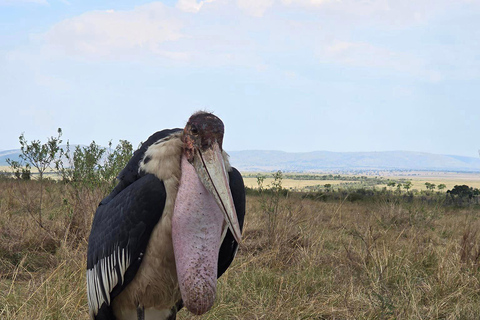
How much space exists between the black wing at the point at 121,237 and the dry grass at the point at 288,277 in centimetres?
75

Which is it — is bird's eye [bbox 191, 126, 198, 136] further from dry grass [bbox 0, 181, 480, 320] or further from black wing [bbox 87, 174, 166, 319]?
dry grass [bbox 0, 181, 480, 320]

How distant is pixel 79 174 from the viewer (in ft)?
21.3

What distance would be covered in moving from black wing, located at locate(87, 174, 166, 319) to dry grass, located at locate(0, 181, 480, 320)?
0.75 m

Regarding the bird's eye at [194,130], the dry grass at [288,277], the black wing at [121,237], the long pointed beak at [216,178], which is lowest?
the dry grass at [288,277]

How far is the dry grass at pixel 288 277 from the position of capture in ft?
11.8

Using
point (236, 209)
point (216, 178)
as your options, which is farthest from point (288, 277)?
point (216, 178)

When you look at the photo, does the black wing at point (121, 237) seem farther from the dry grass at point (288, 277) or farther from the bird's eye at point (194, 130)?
the dry grass at point (288, 277)

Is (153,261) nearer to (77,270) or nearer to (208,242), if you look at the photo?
(208,242)

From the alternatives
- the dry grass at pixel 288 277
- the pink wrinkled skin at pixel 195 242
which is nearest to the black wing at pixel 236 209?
the pink wrinkled skin at pixel 195 242

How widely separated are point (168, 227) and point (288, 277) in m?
2.34

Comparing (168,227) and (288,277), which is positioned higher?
(168,227)

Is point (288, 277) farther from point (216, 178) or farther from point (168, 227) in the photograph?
point (216, 178)

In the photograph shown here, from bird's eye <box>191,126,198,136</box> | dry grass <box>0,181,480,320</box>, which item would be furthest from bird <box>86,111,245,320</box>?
dry grass <box>0,181,480,320</box>

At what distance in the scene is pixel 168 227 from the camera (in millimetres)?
2416
